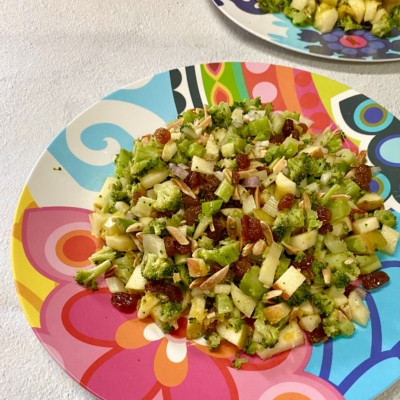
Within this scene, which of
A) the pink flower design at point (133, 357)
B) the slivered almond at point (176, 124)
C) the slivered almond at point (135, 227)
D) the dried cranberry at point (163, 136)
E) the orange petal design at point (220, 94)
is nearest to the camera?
the pink flower design at point (133, 357)

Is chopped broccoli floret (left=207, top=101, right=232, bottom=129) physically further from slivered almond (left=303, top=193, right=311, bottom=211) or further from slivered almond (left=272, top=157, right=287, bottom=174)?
slivered almond (left=303, top=193, right=311, bottom=211)

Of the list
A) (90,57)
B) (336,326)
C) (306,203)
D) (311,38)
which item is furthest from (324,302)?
(90,57)

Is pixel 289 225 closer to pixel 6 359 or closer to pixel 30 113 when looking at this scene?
pixel 6 359

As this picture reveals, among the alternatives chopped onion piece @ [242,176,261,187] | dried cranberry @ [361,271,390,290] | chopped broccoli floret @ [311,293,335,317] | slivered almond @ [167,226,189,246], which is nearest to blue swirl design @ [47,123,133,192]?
slivered almond @ [167,226,189,246]

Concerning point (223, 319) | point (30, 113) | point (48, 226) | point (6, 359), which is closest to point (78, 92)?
point (30, 113)

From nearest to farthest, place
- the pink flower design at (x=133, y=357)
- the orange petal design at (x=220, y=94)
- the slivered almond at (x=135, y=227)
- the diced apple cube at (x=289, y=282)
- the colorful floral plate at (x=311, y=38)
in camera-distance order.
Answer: the pink flower design at (x=133, y=357)
the diced apple cube at (x=289, y=282)
the slivered almond at (x=135, y=227)
the orange petal design at (x=220, y=94)
the colorful floral plate at (x=311, y=38)

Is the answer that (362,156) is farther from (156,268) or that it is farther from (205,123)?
(156,268)

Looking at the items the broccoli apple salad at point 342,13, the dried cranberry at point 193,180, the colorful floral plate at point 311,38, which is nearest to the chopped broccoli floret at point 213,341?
the dried cranberry at point 193,180

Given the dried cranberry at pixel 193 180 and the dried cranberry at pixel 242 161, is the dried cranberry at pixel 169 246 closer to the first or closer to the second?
the dried cranberry at pixel 193 180
